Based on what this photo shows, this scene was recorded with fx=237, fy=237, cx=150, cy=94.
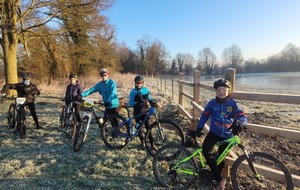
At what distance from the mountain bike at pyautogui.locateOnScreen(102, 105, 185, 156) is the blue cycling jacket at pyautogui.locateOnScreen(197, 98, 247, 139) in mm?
1253

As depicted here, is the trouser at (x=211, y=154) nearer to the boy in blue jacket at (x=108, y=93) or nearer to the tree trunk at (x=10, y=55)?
the boy in blue jacket at (x=108, y=93)

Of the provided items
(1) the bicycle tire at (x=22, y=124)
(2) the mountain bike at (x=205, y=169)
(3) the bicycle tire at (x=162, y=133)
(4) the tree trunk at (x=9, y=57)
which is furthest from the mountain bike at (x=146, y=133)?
(4) the tree trunk at (x=9, y=57)

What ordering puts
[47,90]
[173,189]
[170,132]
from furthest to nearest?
[47,90] < [170,132] < [173,189]

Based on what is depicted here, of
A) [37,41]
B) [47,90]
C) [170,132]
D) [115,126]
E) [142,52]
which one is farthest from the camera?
[142,52]

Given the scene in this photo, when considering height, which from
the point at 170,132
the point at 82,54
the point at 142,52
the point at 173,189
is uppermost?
the point at 142,52

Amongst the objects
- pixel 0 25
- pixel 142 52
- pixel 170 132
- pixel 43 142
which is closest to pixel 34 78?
pixel 0 25

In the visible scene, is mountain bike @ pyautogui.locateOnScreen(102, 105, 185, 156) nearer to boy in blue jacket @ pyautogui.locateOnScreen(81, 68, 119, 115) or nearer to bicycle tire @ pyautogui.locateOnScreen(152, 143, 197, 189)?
boy in blue jacket @ pyautogui.locateOnScreen(81, 68, 119, 115)

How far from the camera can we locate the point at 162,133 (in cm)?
480

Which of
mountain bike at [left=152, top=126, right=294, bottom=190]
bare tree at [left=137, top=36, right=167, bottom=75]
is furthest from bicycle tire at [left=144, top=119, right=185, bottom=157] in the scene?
bare tree at [left=137, top=36, right=167, bottom=75]

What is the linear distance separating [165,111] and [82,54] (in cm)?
1501

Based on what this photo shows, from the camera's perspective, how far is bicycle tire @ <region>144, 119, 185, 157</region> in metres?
4.70

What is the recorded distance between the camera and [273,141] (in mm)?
6211

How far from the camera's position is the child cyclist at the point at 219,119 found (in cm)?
331

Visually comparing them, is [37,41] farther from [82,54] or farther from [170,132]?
[170,132]
